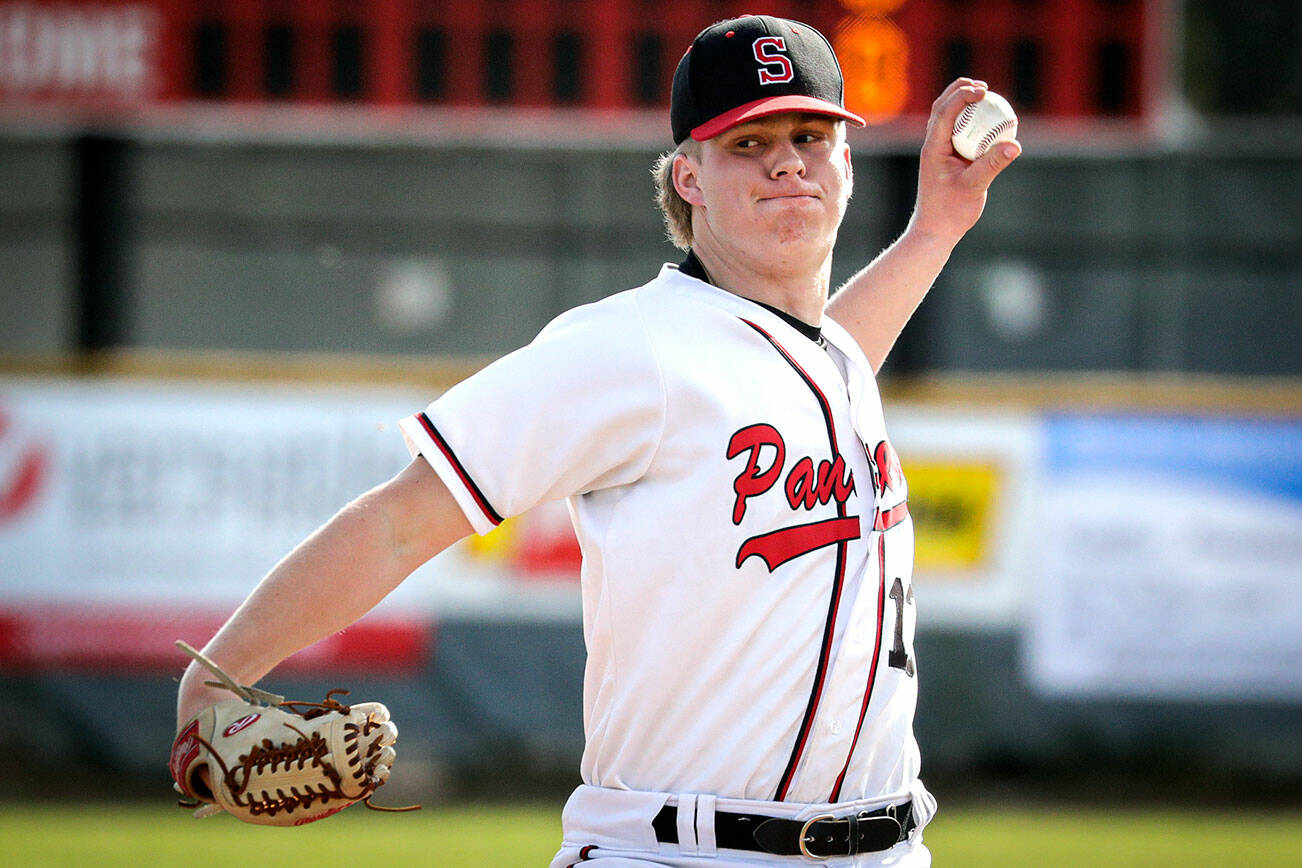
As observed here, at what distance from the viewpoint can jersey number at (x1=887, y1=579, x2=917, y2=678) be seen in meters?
2.21

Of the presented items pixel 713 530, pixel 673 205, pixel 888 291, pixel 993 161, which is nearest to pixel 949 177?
pixel 993 161

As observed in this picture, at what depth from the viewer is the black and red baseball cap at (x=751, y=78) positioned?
2.19m

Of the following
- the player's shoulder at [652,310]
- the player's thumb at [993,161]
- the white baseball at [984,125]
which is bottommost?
the player's shoulder at [652,310]

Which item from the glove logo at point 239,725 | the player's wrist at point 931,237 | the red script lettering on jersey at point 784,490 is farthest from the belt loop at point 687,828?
the player's wrist at point 931,237

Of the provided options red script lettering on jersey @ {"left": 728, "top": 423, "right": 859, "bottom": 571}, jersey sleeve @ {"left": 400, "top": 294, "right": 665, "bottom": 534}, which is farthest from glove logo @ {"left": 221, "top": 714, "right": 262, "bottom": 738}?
red script lettering on jersey @ {"left": 728, "top": 423, "right": 859, "bottom": 571}

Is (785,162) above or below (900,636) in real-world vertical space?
above

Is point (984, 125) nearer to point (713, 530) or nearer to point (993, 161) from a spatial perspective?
point (993, 161)

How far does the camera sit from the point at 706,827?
80.6 inches

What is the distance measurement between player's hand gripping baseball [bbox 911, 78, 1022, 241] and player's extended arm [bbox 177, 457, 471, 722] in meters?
1.11

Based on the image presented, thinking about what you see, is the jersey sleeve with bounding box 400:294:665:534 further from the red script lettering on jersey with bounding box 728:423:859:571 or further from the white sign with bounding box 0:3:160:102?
the white sign with bounding box 0:3:160:102

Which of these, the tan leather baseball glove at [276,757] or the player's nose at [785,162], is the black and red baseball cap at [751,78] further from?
the tan leather baseball glove at [276,757]

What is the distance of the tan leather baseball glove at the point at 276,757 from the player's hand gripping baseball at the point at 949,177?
4.42 feet

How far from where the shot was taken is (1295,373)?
34.7ft

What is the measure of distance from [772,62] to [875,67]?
19.2 feet
